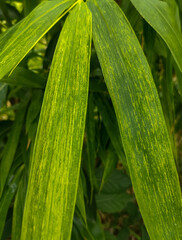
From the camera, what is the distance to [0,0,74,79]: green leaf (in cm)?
29

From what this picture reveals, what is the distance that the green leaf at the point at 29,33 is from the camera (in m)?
0.29

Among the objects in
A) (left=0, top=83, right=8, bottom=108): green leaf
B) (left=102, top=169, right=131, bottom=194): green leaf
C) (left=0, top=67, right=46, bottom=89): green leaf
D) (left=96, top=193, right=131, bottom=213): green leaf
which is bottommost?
(left=96, top=193, right=131, bottom=213): green leaf

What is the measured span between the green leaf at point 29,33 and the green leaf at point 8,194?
0.31 metres

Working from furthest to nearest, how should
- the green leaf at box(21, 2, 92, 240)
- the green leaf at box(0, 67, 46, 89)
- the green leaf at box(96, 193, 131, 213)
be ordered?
1. the green leaf at box(96, 193, 131, 213)
2. the green leaf at box(0, 67, 46, 89)
3. the green leaf at box(21, 2, 92, 240)

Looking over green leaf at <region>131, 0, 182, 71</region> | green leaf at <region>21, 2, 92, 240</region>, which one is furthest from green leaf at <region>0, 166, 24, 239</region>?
green leaf at <region>131, 0, 182, 71</region>


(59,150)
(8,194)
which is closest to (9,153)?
(8,194)

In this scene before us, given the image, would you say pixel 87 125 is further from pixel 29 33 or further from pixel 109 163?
pixel 29 33

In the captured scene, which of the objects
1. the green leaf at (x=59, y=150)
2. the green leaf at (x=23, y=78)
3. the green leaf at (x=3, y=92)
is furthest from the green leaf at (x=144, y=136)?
the green leaf at (x=3, y=92)

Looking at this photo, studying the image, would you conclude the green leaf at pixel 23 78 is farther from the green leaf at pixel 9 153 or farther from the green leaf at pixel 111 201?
the green leaf at pixel 111 201

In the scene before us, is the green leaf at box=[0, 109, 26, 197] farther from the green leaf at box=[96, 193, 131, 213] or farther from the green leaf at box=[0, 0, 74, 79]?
the green leaf at box=[96, 193, 131, 213]

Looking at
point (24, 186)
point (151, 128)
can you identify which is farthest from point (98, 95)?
point (151, 128)

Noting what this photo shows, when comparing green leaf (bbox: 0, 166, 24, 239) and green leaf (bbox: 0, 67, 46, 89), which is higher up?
green leaf (bbox: 0, 67, 46, 89)

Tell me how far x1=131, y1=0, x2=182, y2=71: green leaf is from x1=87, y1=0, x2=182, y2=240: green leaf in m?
0.05

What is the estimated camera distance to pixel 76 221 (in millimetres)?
603
